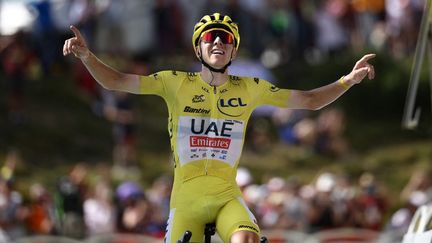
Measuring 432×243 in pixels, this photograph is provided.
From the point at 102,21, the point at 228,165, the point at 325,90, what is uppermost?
the point at 102,21

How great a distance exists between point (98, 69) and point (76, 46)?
0.95 ft

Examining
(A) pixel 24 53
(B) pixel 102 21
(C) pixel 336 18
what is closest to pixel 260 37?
(C) pixel 336 18

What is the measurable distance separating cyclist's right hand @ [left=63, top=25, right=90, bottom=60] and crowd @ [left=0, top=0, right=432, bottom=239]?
23.6 ft

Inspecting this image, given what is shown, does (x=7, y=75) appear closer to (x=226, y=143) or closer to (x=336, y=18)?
(x=336, y=18)

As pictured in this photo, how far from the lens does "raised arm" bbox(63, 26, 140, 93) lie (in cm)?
878

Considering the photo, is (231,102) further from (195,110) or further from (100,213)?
(100,213)

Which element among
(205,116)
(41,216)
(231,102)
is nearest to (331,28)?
(41,216)

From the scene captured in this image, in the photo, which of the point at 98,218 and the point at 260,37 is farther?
the point at 260,37

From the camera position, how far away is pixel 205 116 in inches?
360

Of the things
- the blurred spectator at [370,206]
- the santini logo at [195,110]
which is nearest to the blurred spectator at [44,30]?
the blurred spectator at [370,206]

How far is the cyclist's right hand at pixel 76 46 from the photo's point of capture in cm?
876

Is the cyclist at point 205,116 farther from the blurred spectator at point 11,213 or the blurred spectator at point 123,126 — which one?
the blurred spectator at point 123,126

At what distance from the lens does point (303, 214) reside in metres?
16.7

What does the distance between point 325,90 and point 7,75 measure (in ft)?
38.6
